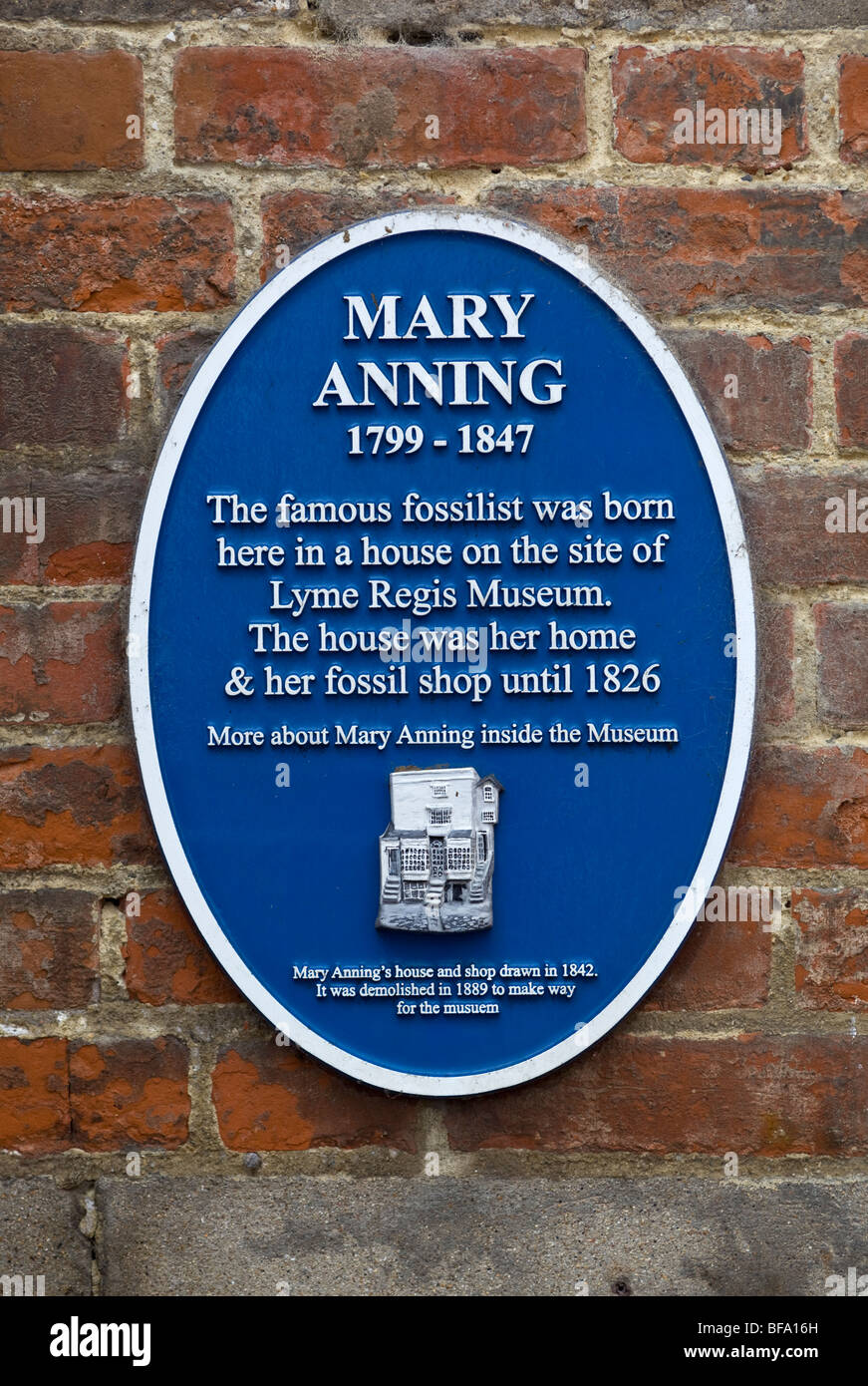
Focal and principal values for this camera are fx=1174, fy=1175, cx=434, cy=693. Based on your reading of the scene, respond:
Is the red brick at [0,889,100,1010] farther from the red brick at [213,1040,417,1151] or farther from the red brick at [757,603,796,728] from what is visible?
the red brick at [757,603,796,728]

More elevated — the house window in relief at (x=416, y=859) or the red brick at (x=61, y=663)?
the red brick at (x=61, y=663)

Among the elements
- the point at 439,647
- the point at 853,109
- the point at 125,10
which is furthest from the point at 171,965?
the point at 853,109

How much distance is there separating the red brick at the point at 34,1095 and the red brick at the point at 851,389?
127 cm

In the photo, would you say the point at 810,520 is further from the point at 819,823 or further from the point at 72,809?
the point at 72,809

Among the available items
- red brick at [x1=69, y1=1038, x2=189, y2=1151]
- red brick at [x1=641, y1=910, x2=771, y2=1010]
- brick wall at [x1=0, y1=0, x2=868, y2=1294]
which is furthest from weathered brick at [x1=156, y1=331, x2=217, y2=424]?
red brick at [x1=641, y1=910, x2=771, y2=1010]

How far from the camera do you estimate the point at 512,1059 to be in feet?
4.80

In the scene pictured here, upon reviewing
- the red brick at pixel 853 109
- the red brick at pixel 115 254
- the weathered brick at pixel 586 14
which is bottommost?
the red brick at pixel 115 254

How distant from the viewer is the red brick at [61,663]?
1.51 meters

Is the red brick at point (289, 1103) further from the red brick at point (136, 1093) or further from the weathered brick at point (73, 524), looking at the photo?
the weathered brick at point (73, 524)

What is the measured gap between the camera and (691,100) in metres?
1.49

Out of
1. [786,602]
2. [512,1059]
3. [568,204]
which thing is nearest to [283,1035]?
[512,1059]

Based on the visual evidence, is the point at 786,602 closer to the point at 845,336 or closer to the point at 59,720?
the point at 845,336

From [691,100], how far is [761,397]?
0.39 metres

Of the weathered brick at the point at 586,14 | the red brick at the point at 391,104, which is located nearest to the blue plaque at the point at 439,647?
the red brick at the point at 391,104
